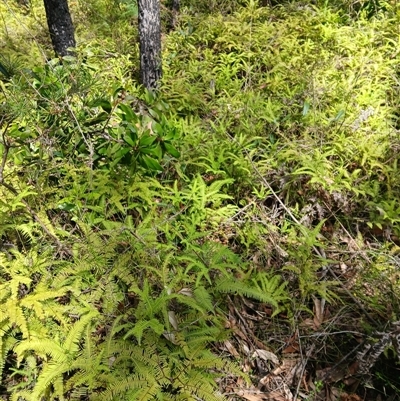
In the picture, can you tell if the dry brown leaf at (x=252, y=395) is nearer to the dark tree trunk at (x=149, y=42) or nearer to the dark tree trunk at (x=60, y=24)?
the dark tree trunk at (x=149, y=42)

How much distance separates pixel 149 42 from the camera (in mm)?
4305

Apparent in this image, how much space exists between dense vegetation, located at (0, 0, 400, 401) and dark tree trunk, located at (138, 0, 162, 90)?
17 cm

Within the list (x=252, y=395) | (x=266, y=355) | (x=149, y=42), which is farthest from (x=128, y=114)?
(x=252, y=395)

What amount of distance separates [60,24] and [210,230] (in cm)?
328

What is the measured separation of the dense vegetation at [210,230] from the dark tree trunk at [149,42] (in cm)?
17

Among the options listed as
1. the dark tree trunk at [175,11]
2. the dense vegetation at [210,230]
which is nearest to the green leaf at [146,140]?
the dense vegetation at [210,230]

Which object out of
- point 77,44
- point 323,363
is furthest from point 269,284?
point 77,44

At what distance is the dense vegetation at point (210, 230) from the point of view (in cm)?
211

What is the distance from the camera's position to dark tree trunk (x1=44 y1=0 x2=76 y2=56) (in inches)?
172

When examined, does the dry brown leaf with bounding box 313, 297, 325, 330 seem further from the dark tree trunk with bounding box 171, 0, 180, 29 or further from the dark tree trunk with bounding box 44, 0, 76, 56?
the dark tree trunk with bounding box 171, 0, 180, 29

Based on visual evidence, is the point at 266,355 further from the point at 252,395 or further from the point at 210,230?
the point at 210,230

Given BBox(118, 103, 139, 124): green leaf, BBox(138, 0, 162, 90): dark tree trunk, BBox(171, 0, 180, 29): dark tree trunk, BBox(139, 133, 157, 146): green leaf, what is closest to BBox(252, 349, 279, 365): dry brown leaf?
BBox(139, 133, 157, 146): green leaf

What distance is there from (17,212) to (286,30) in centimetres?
385

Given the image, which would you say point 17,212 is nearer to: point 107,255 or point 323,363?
point 107,255
